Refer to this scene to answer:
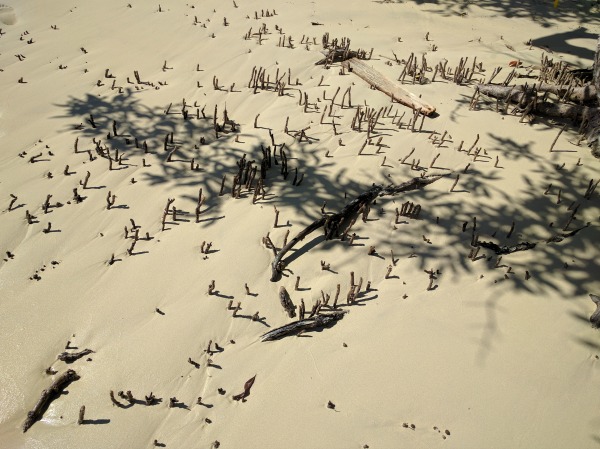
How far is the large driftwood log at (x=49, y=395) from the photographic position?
9.36 ft

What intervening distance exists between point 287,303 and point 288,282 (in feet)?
0.86

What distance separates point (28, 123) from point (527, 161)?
589 cm

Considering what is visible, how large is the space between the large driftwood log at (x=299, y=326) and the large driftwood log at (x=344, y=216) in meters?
0.51

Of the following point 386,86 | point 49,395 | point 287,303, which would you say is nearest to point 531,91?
point 386,86

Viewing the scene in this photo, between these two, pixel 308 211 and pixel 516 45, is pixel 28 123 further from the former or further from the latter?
pixel 516 45

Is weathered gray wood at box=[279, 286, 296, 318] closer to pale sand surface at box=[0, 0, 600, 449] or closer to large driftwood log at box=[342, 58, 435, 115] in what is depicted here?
pale sand surface at box=[0, 0, 600, 449]

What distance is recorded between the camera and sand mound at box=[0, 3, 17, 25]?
27.6 feet

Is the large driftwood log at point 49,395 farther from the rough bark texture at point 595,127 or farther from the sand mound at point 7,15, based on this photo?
the sand mound at point 7,15

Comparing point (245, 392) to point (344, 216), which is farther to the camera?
point (344, 216)

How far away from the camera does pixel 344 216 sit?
4.10 m

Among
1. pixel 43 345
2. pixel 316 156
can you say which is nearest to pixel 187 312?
pixel 43 345

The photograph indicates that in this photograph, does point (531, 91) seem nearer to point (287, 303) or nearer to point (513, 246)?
point (513, 246)

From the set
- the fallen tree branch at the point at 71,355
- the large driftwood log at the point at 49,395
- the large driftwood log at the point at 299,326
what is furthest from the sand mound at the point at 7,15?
the large driftwood log at the point at 299,326

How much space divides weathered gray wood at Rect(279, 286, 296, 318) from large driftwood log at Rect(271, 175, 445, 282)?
204 millimetres
